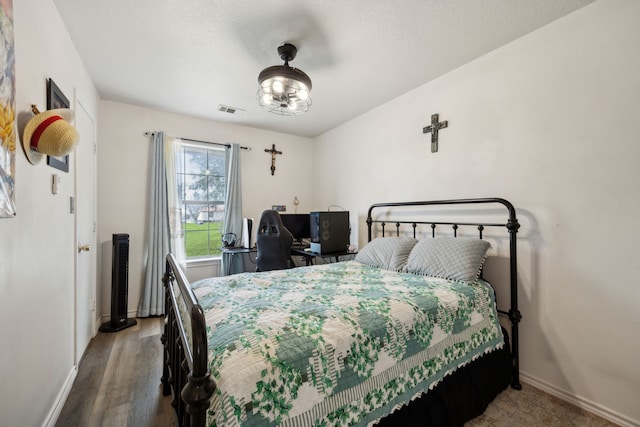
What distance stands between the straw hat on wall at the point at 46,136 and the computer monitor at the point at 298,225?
103 inches

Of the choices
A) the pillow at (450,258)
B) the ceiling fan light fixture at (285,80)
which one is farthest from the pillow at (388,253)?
the ceiling fan light fixture at (285,80)

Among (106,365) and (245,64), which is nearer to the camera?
(106,365)

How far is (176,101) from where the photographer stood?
303 cm

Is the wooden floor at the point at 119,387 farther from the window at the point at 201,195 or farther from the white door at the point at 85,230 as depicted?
the window at the point at 201,195

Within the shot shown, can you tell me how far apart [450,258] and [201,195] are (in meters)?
3.12

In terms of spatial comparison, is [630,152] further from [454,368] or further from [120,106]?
[120,106]

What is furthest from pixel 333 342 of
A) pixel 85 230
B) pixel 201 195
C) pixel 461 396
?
pixel 201 195

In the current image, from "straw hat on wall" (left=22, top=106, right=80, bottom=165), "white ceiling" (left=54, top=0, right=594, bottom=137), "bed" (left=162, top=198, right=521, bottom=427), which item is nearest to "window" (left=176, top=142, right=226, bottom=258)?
"white ceiling" (left=54, top=0, right=594, bottom=137)

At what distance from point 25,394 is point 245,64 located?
2.44 m

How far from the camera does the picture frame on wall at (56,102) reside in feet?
5.00

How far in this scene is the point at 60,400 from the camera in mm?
1630

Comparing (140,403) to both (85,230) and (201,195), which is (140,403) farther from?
(201,195)

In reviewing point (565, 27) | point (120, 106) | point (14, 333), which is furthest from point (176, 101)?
point (565, 27)

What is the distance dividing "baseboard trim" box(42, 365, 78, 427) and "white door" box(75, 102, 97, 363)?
0.56ft
